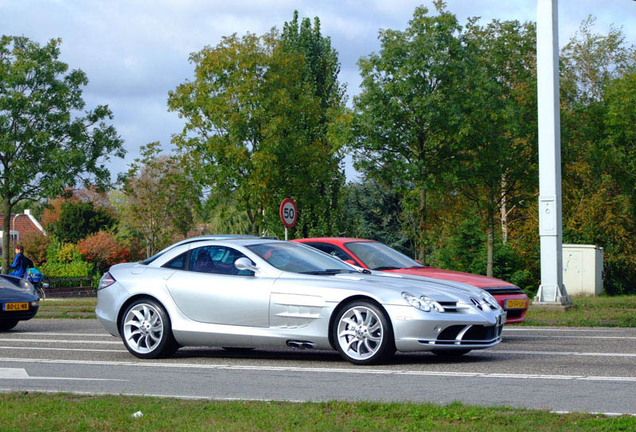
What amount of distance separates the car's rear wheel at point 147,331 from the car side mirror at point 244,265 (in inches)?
44.3

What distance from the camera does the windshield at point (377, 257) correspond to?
1403cm

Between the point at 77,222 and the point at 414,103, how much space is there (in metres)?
48.0

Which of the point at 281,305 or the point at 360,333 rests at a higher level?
the point at 281,305

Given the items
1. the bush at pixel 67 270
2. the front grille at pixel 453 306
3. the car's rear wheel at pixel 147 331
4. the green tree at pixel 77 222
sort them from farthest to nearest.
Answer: the green tree at pixel 77 222
the bush at pixel 67 270
the car's rear wheel at pixel 147 331
the front grille at pixel 453 306

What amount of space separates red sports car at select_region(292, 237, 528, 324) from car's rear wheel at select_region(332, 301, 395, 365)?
3.13m

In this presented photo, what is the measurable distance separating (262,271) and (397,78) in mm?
21549

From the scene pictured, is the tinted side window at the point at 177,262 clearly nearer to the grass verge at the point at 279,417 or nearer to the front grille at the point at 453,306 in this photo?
the front grille at the point at 453,306

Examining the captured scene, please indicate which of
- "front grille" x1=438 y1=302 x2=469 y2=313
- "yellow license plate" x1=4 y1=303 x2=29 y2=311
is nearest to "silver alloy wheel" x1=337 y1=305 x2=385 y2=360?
"front grille" x1=438 y1=302 x2=469 y2=313

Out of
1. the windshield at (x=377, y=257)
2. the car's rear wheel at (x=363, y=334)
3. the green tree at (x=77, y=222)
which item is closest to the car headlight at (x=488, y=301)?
the car's rear wheel at (x=363, y=334)

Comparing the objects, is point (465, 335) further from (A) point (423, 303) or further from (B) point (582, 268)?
(B) point (582, 268)

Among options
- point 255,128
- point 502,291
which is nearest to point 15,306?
point 502,291

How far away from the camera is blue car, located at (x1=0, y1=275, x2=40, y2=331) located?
16.7 meters

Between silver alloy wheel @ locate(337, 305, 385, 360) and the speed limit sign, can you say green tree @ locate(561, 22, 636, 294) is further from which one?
silver alloy wheel @ locate(337, 305, 385, 360)

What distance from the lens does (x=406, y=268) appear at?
1409 cm
